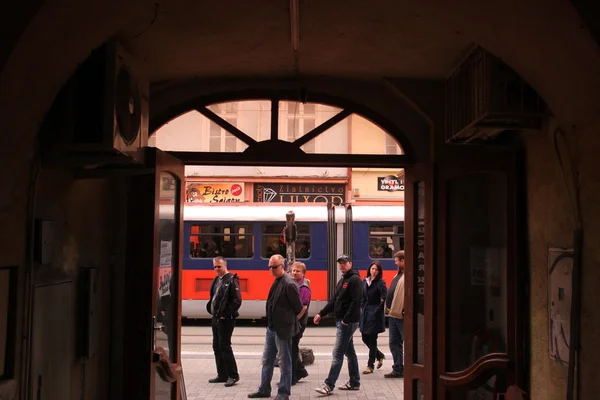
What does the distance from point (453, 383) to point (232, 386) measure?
427 cm

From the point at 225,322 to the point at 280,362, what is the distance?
1.18m

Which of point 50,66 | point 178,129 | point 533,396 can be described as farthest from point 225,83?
point 533,396

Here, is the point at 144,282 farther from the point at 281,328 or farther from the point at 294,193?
the point at 294,193

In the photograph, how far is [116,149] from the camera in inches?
144

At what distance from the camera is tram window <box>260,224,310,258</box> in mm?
14141

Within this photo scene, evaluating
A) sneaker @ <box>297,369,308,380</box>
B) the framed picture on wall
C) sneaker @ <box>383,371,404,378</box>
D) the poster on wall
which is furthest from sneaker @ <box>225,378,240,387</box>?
the poster on wall

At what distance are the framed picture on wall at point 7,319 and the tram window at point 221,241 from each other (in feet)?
35.6

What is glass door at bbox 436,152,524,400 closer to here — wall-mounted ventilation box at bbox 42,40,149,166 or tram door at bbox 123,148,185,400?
tram door at bbox 123,148,185,400

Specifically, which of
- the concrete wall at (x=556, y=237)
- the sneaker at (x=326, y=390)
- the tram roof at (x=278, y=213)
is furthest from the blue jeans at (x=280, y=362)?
the tram roof at (x=278, y=213)

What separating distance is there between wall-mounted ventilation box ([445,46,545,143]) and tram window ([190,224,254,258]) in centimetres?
998

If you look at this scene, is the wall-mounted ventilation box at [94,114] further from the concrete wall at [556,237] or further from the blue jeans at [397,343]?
the blue jeans at [397,343]

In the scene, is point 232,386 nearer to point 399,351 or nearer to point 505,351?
point 399,351

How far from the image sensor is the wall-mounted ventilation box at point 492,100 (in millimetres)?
3814

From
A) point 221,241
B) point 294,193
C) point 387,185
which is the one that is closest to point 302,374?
point 221,241
